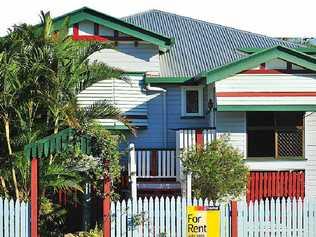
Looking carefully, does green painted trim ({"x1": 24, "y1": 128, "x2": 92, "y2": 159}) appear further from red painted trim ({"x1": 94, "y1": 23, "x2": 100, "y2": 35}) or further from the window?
the window

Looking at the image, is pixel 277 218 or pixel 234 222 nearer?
pixel 234 222

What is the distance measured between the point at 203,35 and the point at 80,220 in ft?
35.1

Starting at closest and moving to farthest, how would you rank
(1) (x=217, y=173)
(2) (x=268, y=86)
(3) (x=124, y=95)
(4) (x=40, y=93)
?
(4) (x=40, y=93)
(1) (x=217, y=173)
(2) (x=268, y=86)
(3) (x=124, y=95)

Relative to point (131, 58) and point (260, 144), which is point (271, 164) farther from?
point (131, 58)

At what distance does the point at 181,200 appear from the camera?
13.8 m

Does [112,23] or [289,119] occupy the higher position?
[112,23]

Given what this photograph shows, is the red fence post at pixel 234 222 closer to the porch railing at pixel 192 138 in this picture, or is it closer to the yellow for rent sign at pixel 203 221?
the yellow for rent sign at pixel 203 221

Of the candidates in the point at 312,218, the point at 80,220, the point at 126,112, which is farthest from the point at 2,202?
the point at 126,112

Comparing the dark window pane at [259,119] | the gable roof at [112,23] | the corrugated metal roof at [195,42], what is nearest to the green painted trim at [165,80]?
the corrugated metal roof at [195,42]

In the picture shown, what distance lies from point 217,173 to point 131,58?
603 centimetres

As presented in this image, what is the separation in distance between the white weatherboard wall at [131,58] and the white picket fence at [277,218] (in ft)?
27.8

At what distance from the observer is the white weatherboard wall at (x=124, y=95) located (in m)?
20.8

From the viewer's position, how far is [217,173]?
1692 centimetres

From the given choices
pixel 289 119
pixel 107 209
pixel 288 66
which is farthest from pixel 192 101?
pixel 107 209
